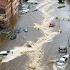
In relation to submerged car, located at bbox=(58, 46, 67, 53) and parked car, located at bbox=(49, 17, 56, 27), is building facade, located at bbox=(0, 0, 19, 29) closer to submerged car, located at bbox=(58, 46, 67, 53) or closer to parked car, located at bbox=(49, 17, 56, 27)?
parked car, located at bbox=(49, 17, 56, 27)

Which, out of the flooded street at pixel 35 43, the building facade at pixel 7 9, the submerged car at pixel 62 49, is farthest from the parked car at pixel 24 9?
the submerged car at pixel 62 49

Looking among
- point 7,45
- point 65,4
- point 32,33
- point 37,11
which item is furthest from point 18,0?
point 7,45

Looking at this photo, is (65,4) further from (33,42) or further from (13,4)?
(33,42)

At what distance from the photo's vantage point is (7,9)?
3600 cm

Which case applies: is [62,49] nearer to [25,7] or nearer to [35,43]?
[35,43]

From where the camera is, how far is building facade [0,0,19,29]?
35188mm

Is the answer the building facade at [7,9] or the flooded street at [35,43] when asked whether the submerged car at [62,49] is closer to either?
the flooded street at [35,43]

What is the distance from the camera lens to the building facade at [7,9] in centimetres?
3519

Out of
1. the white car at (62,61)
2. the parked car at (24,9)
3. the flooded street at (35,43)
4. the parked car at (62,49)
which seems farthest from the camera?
the parked car at (24,9)

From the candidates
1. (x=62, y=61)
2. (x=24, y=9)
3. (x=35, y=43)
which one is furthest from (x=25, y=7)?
(x=62, y=61)

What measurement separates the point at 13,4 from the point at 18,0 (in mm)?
3542

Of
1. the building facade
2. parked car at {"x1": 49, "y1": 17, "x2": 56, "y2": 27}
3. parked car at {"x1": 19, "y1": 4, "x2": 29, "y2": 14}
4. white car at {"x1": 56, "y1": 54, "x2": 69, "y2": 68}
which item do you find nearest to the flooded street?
parked car at {"x1": 49, "y1": 17, "x2": 56, "y2": 27}

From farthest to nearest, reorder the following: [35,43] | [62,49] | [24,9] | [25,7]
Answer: [25,7], [24,9], [35,43], [62,49]

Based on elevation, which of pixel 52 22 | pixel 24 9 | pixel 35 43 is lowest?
pixel 35 43
